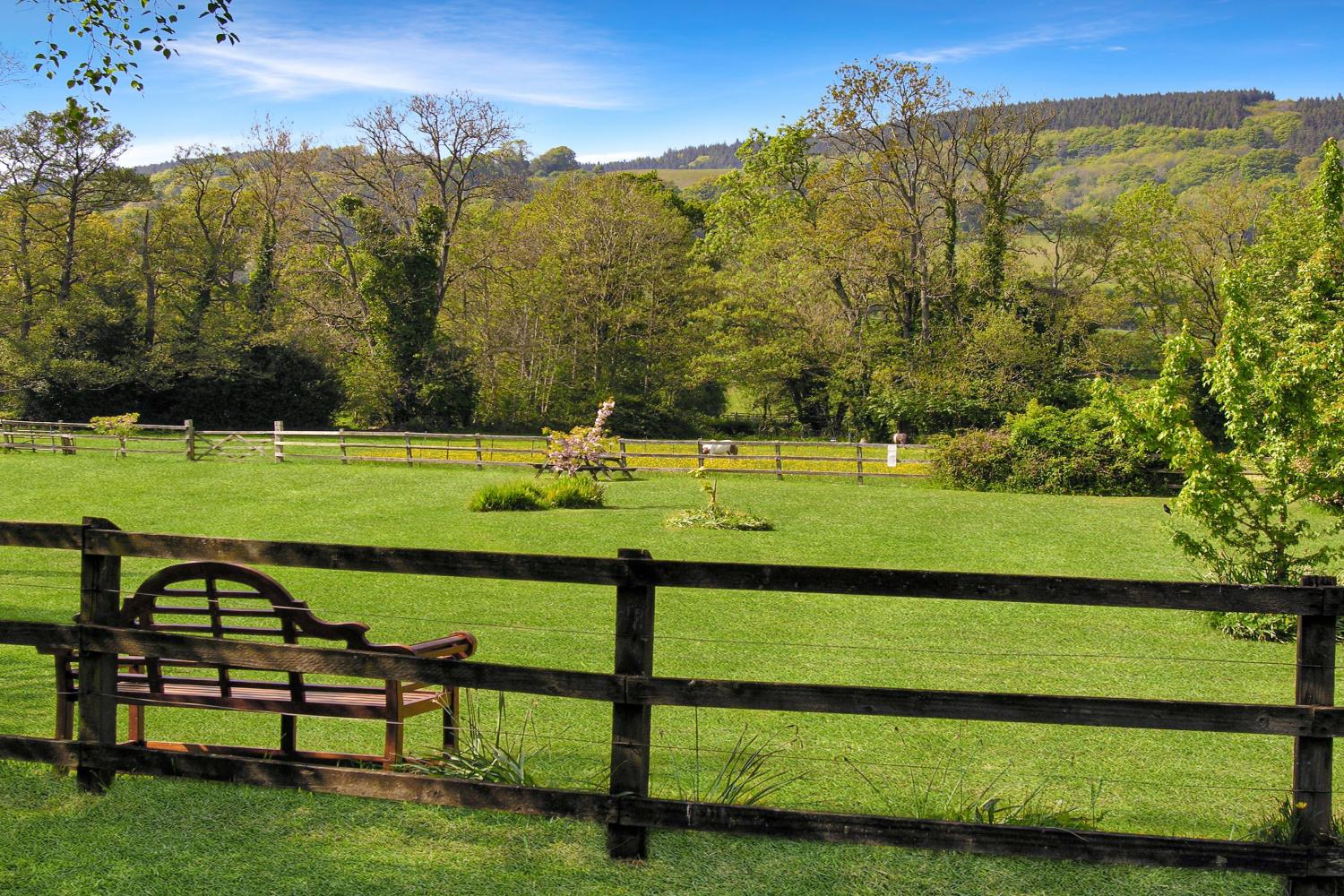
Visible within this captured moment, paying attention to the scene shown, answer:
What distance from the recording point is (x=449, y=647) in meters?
5.04

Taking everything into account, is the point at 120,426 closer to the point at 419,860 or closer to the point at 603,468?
the point at 603,468

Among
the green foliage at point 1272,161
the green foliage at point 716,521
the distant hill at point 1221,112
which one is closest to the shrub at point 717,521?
the green foliage at point 716,521

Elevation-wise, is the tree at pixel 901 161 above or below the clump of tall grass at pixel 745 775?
above

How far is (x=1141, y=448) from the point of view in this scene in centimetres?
1002

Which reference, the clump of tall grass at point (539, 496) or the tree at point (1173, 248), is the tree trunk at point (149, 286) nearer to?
the clump of tall grass at point (539, 496)

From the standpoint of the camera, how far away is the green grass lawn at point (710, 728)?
391cm

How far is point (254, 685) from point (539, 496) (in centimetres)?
1506

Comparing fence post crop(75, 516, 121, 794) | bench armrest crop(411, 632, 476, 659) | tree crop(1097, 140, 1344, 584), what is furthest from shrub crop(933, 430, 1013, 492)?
fence post crop(75, 516, 121, 794)

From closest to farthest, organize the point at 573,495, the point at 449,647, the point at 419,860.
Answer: the point at 419,860 < the point at 449,647 < the point at 573,495

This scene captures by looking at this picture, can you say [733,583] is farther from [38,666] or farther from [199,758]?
[38,666]

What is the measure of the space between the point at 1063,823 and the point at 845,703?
1046mm

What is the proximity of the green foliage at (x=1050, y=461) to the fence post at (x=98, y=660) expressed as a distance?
22856 mm

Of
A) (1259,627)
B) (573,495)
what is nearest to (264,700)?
(1259,627)

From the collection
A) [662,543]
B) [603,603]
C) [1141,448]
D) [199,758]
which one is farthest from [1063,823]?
[662,543]
